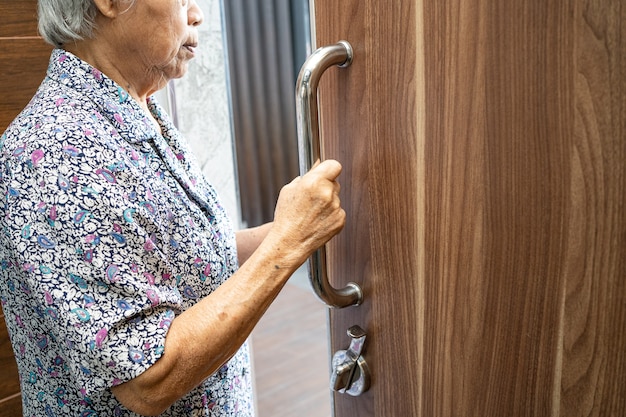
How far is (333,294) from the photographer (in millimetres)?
745

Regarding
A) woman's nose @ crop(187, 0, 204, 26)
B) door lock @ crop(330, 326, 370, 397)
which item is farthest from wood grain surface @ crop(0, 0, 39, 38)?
door lock @ crop(330, 326, 370, 397)

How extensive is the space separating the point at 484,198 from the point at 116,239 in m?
0.46

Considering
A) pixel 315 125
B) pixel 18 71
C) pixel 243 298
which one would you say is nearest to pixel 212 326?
pixel 243 298

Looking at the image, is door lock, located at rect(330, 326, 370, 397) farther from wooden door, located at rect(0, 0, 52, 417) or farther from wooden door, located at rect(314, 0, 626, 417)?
wooden door, located at rect(0, 0, 52, 417)

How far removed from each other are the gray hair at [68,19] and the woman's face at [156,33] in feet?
0.09

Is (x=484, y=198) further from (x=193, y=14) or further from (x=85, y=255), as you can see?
(x=193, y=14)

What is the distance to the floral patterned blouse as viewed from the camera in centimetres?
71

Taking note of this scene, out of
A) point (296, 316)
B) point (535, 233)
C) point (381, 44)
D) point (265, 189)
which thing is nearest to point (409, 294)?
point (535, 233)

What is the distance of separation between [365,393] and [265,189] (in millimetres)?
3340

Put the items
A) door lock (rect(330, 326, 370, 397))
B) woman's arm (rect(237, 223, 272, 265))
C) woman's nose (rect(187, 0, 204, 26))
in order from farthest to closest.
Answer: woman's arm (rect(237, 223, 272, 265)) → woman's nose (rect(187, 0, 204, 26)) → door lock (rect(330, 326, 370, 397))

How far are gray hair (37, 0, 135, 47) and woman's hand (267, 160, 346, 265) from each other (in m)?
0.41

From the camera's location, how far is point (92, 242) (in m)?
0.71

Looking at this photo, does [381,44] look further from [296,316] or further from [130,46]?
[296,316]

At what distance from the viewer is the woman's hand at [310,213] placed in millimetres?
732
